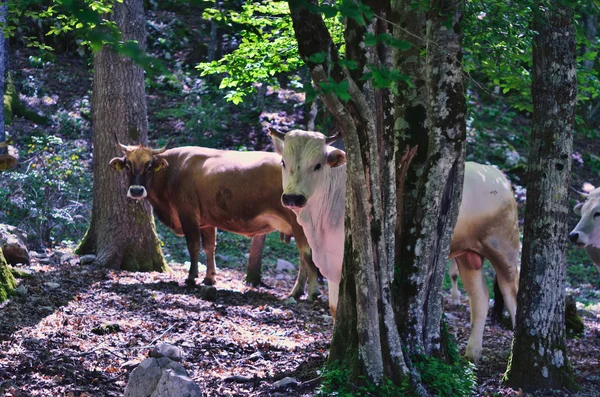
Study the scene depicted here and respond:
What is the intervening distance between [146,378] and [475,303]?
3.85 metres

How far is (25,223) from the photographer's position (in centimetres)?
1238

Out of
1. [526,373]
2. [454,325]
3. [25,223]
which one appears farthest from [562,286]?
[25,223]

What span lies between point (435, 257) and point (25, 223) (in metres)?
8.40

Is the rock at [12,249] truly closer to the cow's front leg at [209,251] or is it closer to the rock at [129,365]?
the cow's front leg at [209,251]

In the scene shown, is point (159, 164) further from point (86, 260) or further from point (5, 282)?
point (5, 282)

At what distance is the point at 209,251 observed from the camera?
1108 centimetres

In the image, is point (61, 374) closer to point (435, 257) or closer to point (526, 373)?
point (435, 257)

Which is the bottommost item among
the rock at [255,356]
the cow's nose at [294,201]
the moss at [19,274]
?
the rock at [255,356]

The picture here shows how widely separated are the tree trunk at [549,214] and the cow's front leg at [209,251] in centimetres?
532

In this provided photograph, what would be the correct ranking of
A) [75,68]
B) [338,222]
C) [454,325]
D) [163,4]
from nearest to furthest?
[338,222]
[454,325]
[75,68]
[163,4]

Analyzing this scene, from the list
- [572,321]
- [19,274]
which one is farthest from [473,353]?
[19,274]

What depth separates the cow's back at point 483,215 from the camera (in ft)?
25.0

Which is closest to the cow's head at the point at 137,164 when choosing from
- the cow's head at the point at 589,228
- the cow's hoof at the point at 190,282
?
the cow's hoof at the point at 190,282

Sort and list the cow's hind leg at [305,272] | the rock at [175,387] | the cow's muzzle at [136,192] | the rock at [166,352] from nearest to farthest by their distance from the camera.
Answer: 1. the rock at [175,387]
2. the rock at [166,352]
3. the cow's muzzle at [136,192]
4. the cow's hind leg at [305,272]
